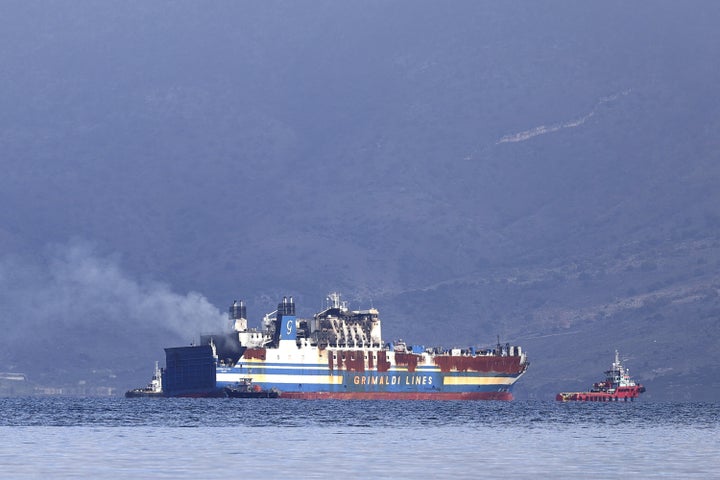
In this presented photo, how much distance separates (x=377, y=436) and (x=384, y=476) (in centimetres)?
3321

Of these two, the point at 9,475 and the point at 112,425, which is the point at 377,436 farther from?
the point at 9,475

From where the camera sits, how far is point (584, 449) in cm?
9144

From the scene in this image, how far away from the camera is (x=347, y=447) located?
90.2 meters

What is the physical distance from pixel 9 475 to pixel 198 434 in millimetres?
35020

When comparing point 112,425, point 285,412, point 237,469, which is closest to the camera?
point 237,469

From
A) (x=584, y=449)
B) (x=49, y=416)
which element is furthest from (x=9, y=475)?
(x=49, y=416)

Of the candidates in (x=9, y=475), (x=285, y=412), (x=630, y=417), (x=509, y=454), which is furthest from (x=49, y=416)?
(x=9, y=475)

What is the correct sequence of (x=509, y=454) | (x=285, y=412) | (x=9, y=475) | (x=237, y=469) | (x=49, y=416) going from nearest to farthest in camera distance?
(x=9, y=475) < (x=237, y=469) < (x=509, y=454) < (x=49, y=416) < (x=285, y=412)

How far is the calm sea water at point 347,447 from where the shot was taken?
72750 millimetres

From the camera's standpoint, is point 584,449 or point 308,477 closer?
point 308,477

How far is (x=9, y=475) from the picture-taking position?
68125 mm

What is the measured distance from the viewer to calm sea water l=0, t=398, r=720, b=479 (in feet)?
239

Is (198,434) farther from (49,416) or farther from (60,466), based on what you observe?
(49,416)

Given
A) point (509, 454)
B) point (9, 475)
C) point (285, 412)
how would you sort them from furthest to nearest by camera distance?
1. point (285, 412)
2. point (509, 454)
3. point (9, 475)
